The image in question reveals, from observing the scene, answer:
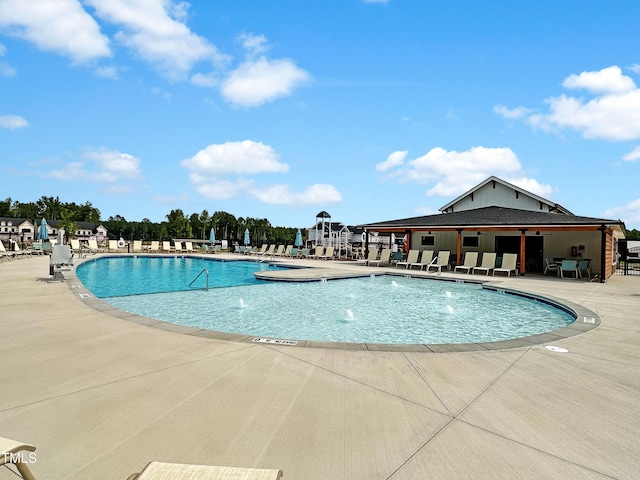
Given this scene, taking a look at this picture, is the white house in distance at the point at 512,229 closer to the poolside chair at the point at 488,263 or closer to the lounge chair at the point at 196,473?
the poolside chair at the point at 488,263

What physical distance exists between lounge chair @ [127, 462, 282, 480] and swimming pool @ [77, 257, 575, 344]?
14.4ft

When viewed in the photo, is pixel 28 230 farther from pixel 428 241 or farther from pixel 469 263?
pixel 469 263

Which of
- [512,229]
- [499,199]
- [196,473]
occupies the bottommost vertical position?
[196,473]

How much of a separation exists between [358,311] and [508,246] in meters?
14.6

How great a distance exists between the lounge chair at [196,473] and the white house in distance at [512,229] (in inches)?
641

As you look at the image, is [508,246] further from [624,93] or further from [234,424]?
[234,424]

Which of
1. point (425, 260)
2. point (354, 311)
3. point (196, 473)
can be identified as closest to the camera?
point (196, 473)

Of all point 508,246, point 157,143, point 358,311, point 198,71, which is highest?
point 198,71

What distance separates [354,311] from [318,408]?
5.69 meters

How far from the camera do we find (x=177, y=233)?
210 feet

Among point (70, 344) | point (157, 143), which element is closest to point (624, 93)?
point (70, 344)

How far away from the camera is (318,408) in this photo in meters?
2.75

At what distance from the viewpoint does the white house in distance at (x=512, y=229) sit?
15450 millimetres

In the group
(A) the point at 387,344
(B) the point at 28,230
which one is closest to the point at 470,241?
(A) the point at 387,344
